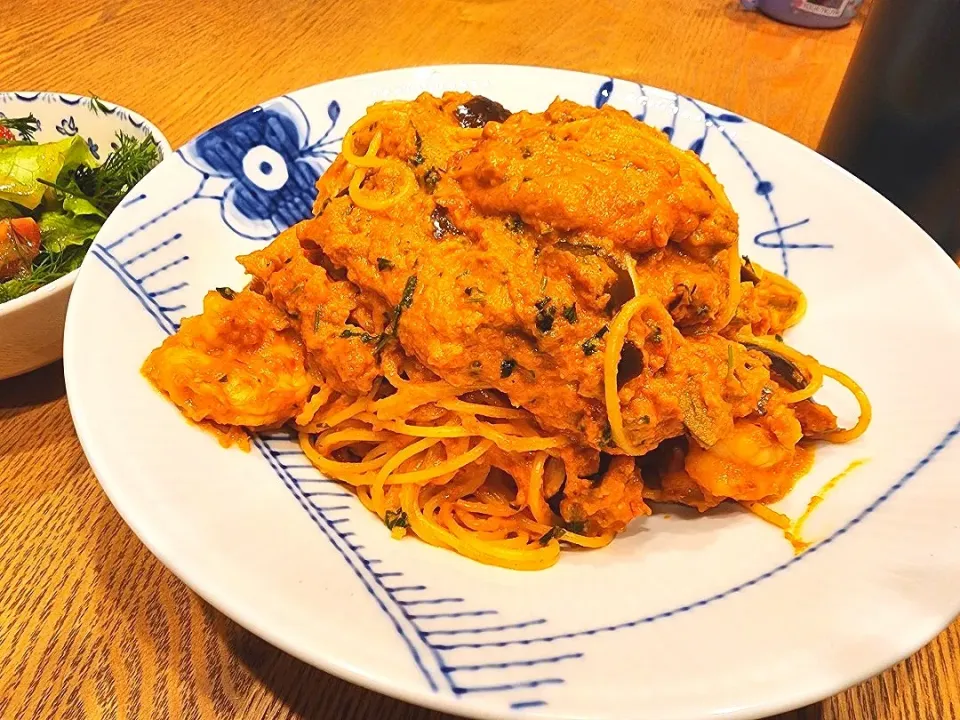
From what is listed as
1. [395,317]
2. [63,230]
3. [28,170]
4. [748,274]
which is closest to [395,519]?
[395,317]

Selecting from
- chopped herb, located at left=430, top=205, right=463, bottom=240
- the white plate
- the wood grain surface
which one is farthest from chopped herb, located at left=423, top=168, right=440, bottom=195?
the wood grain surface

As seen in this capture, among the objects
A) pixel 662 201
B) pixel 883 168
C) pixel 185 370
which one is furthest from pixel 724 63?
pixel 185 370

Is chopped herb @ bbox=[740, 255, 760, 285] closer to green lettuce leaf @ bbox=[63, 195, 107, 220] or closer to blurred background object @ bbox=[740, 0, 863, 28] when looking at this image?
green lettuce leaf @ bbox=[63, 195, 107, 220]

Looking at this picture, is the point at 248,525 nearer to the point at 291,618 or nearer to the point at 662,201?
the point at 291,618

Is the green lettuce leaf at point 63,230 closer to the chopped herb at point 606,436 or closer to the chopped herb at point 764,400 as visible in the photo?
the chopped herb at point 606,436

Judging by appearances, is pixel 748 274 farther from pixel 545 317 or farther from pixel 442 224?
pixel 442 224

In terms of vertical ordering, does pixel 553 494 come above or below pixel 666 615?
below
